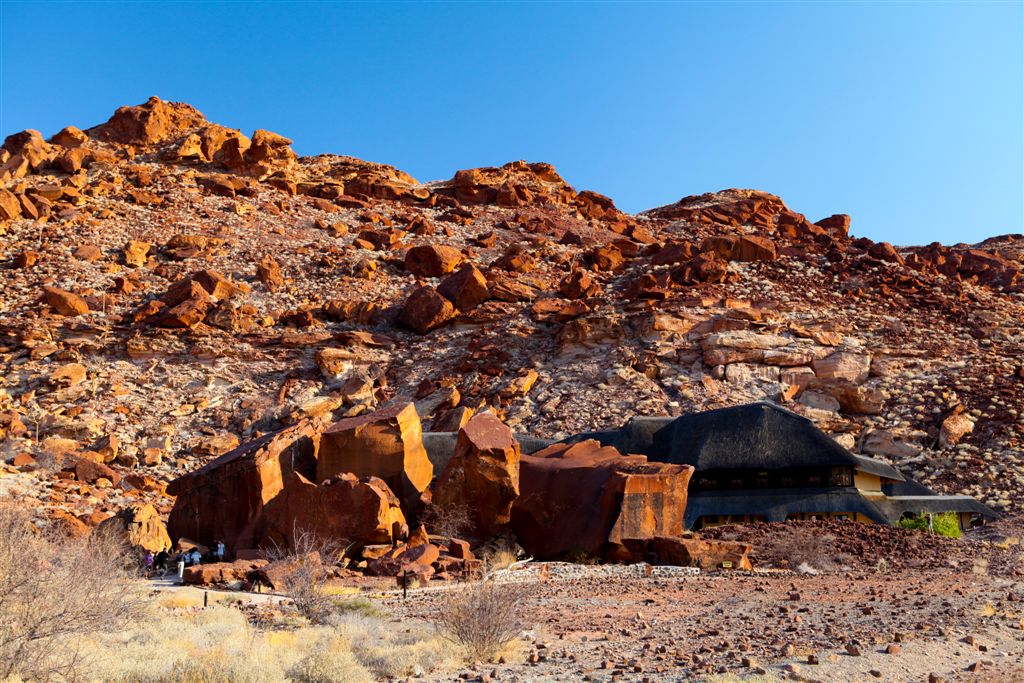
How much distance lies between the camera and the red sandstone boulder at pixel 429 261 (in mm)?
44219

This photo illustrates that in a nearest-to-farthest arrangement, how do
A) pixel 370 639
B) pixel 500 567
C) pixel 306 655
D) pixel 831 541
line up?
1. pixel 306 655
2. pixel 370 639
3. pixel 500 567
4. pixel 831 541

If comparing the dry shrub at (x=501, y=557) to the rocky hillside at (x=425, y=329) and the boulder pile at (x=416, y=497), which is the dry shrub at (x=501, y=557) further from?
the rocky hillside at (x=425, y=329)

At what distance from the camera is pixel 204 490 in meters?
20.8

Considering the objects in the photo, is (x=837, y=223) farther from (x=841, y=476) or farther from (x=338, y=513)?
(x=338, y=513)

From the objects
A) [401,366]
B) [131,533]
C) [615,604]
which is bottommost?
[615,604]

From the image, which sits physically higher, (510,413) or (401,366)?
(401,366)

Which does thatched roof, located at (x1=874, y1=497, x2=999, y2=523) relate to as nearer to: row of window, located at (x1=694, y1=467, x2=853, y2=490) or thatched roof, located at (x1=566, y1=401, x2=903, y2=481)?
thatched roof, located at (x1=566, y1=401, x2=903, y2=481)

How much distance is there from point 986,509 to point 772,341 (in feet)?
37.5

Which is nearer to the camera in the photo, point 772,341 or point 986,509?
point 986,509

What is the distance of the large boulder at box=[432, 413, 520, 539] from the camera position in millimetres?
20297

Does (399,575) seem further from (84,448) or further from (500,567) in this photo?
(84,448)

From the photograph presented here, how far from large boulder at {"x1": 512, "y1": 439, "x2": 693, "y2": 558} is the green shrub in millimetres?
8259

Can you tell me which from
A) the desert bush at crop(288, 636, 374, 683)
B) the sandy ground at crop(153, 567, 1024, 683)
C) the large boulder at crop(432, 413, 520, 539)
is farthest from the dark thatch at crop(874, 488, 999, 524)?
the desert bush at crop(288, 636, 374, 683)

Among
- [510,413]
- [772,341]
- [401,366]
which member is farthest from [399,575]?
[772,341]
